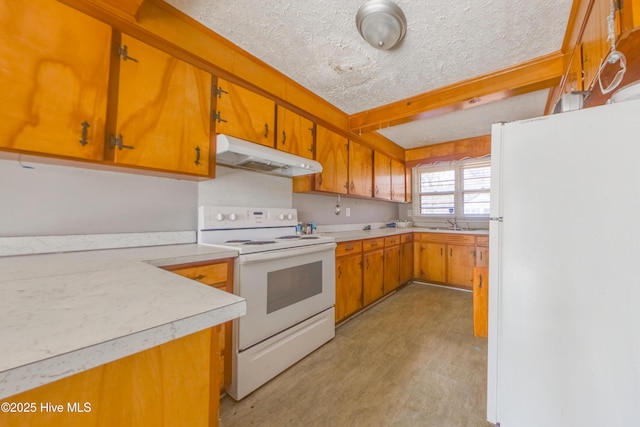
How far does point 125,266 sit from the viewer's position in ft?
3.30

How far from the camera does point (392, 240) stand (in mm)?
3309

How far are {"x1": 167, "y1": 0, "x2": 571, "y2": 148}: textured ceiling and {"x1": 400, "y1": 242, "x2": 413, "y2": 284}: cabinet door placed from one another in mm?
2161

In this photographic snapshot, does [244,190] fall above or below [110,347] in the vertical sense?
above

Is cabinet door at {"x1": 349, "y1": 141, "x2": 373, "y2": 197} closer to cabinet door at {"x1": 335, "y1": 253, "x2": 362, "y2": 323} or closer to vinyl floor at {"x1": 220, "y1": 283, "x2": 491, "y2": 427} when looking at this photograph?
cabinet door at {"x1": 335, "y1": 253, "x2": 362, "y2": 323}

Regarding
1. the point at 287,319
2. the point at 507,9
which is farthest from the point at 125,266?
the point at 507,9

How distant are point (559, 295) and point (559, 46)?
6.02 feet

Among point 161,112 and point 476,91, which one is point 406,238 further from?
point 161,112

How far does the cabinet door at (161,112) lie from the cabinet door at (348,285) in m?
1.50

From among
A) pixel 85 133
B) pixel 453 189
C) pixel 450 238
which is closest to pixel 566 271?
pixel 85 133

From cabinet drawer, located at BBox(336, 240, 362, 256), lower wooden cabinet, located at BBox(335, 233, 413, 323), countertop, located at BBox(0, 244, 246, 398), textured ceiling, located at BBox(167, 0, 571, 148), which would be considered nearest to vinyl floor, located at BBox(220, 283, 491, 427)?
lower wooden cabinet, located at BBox(335, 233, 413, 323)

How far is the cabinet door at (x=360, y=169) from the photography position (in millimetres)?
3002

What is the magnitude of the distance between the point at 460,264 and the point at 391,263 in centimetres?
112

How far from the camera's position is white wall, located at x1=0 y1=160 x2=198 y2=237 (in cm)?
122

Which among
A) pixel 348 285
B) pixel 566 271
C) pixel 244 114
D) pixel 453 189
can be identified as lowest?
pixel 348 285
